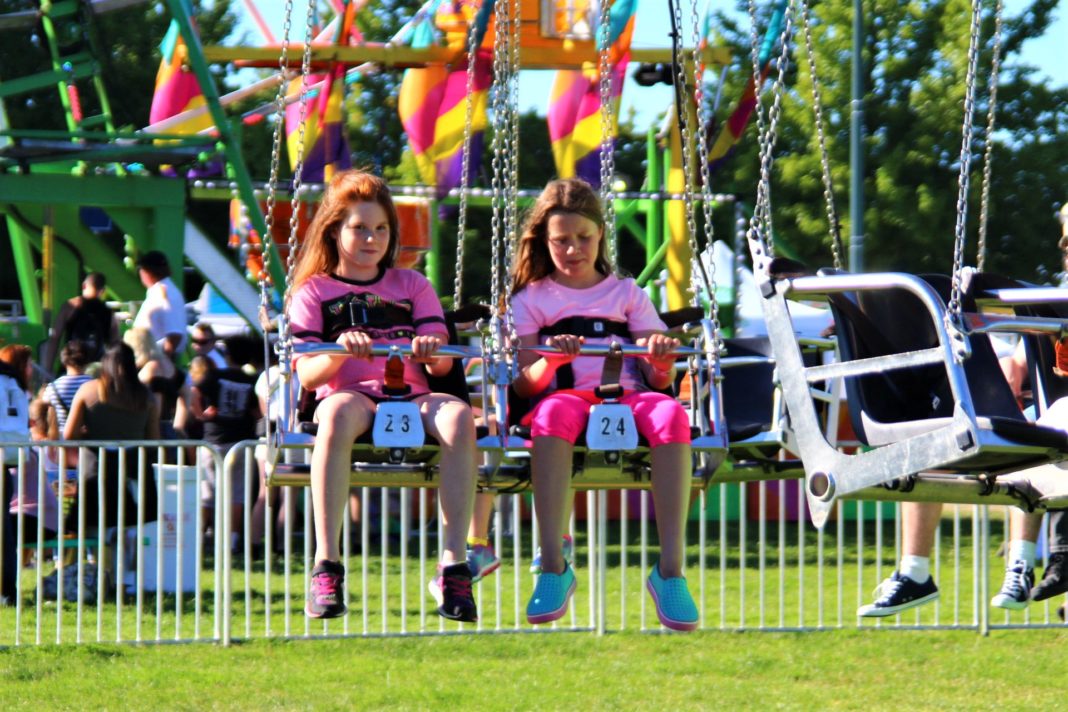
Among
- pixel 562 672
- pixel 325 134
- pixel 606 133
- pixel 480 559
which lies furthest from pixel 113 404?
pixel 325 134

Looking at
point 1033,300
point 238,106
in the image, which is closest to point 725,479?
point 1033,300

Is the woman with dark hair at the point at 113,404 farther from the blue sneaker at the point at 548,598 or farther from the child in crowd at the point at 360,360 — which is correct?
the blue sneaker at the point at 548,598

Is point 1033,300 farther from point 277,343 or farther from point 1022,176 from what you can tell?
point 1022,176

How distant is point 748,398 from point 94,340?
215 inches

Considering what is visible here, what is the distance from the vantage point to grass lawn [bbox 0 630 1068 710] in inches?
326

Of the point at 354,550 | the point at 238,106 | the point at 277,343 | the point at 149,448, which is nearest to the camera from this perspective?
the point at 277,343

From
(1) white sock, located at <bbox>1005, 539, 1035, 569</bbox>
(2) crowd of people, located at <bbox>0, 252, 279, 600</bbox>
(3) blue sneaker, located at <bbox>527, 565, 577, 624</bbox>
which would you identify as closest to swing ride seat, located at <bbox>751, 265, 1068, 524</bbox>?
(3) blue sneaker, located at <bbox>527, 565, 577, 624</bbox>

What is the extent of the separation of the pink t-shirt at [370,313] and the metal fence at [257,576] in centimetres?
265

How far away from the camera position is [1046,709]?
27.0 feet

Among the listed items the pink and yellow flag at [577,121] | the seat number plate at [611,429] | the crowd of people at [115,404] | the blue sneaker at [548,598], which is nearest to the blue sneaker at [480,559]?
the blue sneaker at [548,598]

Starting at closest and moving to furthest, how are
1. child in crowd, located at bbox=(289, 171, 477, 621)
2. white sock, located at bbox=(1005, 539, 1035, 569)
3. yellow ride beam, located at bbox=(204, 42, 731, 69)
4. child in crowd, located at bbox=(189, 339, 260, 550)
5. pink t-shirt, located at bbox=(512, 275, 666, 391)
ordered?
1. child in crowd, located at bbox=(289, 171, 477, 621)
2. pink t-shirt, located at bbox=(512, 275, 666, 391)
3. white sock, located at bbox=(1005, 539, 1035, 569)
4. child in crowd, located at bbox=(189, 339, 260, 550)
5. yellow ride beam, located at bbox=(204, 42, 731, 69)

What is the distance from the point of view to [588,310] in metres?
6.20

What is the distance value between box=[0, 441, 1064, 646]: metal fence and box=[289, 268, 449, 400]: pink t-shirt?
2.65m

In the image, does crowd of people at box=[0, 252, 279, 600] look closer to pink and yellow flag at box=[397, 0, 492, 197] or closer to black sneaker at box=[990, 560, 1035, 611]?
pink and yellow flag at box=[397, 0, 492, 197]
